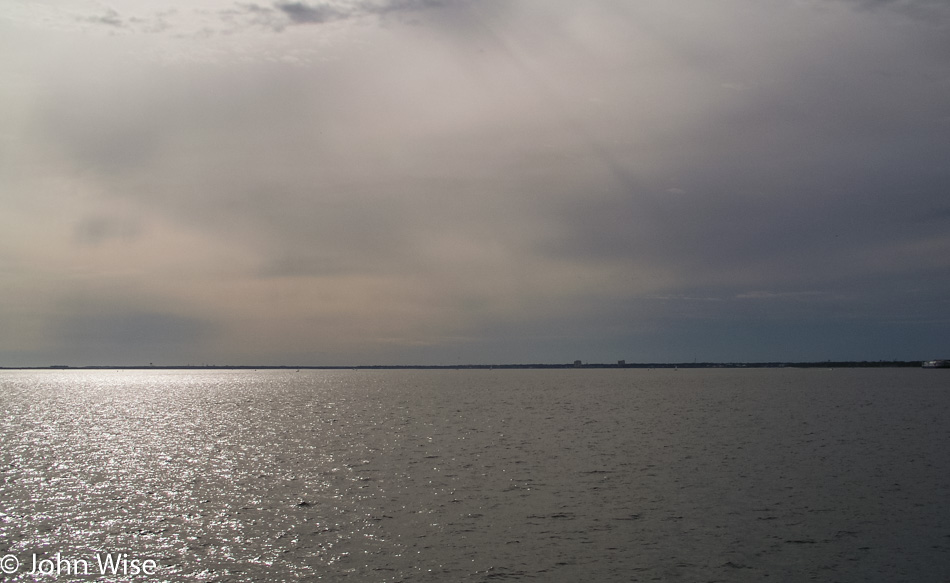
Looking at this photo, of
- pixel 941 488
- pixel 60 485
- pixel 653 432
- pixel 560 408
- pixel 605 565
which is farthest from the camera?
pixel 560 408

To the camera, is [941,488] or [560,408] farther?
[560,408]

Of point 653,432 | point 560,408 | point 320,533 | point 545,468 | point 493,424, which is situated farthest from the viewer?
point 560,408

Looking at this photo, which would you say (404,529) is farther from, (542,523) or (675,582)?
(675,582)

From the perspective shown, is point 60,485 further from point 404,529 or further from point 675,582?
point 675,582

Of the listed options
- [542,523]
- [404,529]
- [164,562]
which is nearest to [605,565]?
[542,523]

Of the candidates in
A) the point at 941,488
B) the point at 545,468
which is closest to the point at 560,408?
the point at 545,468

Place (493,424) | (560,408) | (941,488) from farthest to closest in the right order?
(560,408), (493,424), (941,488)

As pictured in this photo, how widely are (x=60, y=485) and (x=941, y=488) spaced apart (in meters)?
56.0

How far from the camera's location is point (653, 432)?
75750mm

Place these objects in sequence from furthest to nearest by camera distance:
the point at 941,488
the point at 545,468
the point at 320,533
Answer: the point at 545,468
the point at 941,488
the point at 320,533

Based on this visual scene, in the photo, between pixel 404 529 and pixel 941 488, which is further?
pixel 941 488

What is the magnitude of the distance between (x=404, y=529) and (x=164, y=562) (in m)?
10.8

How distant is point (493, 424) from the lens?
8812 cm

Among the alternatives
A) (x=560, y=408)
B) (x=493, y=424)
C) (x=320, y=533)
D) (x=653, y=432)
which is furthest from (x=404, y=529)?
(x=560, y=408)
